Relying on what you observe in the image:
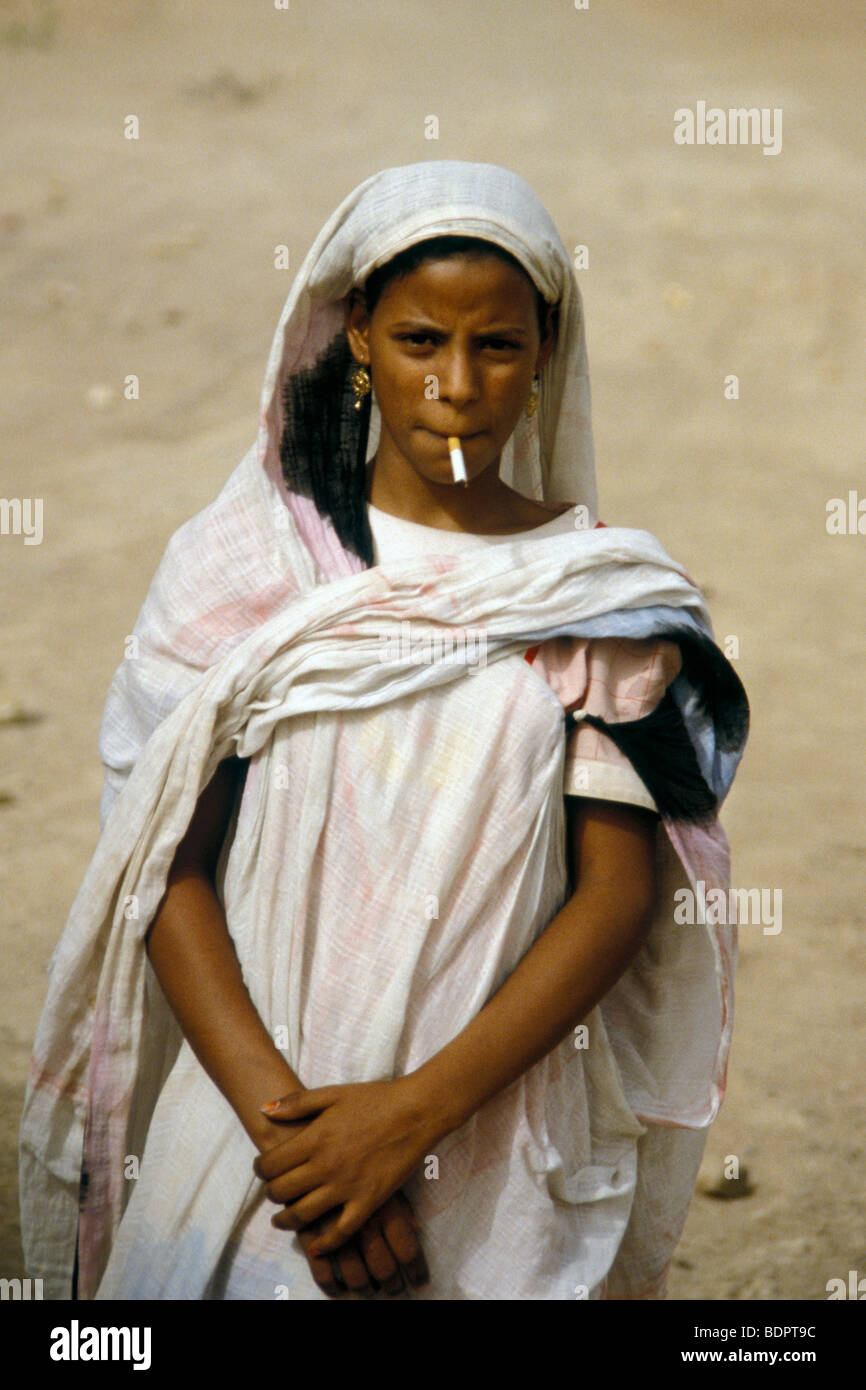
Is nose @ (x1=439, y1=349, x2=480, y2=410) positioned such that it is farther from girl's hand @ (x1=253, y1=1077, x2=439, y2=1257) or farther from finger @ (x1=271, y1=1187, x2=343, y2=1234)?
finger @ (x1=271, y1=1187, x2=343, y2=1234)

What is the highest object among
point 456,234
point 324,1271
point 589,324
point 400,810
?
point 589,324

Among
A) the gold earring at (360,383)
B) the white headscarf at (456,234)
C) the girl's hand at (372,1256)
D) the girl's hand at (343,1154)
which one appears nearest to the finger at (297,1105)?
the girl's hand at (343,1154)

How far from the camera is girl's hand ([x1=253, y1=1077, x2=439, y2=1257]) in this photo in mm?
1977

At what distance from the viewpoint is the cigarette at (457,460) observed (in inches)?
80.8

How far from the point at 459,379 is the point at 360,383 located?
253 mm

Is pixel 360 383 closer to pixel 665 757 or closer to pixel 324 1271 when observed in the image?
pixel 665 757

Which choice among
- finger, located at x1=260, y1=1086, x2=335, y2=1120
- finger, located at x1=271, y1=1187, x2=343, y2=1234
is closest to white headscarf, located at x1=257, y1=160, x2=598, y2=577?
finger, located at x1=260, y1=1086, x2=335, y2=1120

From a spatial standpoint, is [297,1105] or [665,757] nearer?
[297,1105]

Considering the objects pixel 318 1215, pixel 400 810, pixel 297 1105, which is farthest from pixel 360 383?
pixel 318 1215

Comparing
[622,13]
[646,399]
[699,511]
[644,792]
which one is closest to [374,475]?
[644,792]

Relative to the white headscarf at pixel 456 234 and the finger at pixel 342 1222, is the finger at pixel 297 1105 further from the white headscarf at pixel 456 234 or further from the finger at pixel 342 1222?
the white headscarf at pixel 456 234

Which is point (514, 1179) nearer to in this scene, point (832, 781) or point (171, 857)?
point (171, 857)

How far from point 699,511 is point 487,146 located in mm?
2865

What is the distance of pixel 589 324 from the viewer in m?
8.77
